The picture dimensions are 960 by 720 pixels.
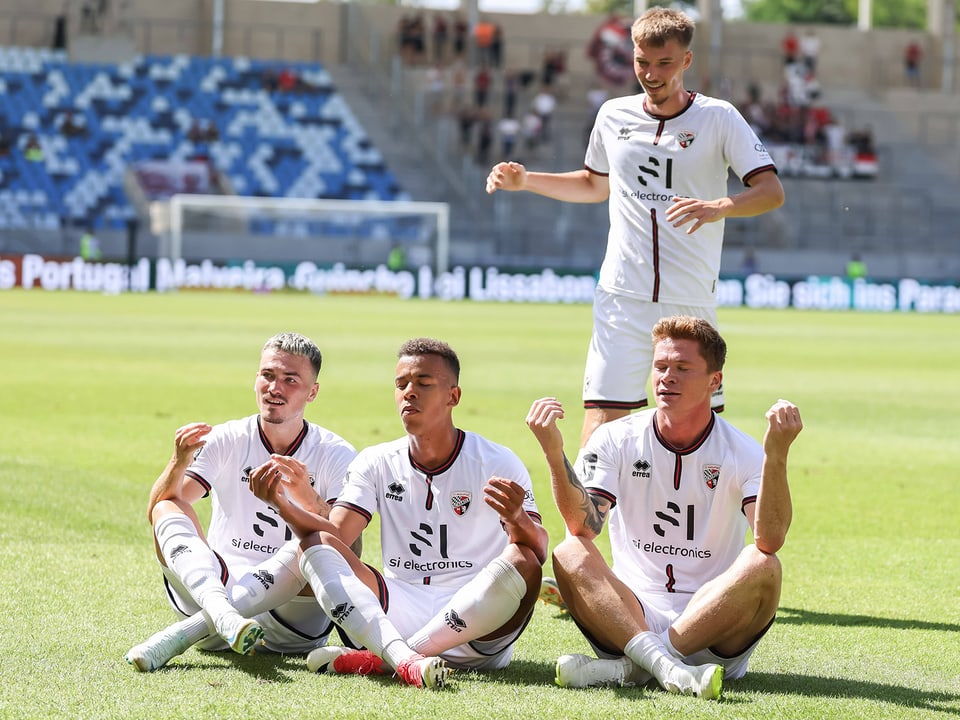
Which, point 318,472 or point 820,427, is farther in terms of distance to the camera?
point 820,427

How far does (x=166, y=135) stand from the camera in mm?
51469

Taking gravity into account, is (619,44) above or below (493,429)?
above

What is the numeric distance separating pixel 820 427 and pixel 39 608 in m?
10.2

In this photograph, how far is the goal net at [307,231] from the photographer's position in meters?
44.1

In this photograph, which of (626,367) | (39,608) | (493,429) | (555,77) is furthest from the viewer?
(555,77)

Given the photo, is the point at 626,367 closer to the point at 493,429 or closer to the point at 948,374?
the point at 493,429

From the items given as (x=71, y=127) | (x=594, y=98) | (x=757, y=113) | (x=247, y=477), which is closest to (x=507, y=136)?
(x=594, y=98)

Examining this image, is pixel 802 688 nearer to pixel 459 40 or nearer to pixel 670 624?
pixel 670 624

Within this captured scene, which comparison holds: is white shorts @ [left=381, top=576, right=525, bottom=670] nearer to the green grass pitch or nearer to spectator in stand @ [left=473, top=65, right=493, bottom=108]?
the green grass pitch

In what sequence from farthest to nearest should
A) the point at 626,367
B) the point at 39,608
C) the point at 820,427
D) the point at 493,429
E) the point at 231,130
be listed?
the point at 231,130 → the point at 820,427 → the point at 493,429 → the point at 626,367 → the point at 39,608

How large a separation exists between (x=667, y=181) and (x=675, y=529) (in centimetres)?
220

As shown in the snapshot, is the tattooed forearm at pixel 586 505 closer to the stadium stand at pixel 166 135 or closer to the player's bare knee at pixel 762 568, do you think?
the player's bare knee at pixel 762 568

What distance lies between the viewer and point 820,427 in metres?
15.3

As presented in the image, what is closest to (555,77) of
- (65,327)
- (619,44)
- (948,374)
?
(619,44)
